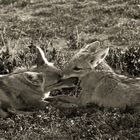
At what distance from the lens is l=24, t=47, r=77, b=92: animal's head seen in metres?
11.2

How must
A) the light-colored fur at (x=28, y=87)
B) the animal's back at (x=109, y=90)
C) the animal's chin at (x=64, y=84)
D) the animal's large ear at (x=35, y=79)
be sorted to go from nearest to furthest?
the animal's back at (x=109, y=90)
the light-colored fur at (x=28, y=87)
the animal's large ear at (x=35, y=79)
the animal's chin at (x=64, y=84)

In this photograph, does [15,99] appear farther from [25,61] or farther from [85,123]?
[25,61]

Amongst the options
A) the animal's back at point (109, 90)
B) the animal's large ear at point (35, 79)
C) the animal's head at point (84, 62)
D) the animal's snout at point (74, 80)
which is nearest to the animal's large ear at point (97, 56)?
the animal's head at point (84, 62)

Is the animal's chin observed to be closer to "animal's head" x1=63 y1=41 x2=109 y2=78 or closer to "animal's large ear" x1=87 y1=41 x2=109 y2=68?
"animal's head" x1=63 y1=41 x2=109 y2=78

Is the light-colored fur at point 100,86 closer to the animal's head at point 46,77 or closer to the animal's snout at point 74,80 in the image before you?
the animal's snout at point 74,80

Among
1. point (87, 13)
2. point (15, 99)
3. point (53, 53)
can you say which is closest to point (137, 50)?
point (53, 53)

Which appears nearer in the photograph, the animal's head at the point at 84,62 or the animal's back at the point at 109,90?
the animal's back at the point at 109,90

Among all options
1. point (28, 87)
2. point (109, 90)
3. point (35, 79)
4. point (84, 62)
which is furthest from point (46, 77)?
point (109, 90)

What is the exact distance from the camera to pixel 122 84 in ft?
35.8

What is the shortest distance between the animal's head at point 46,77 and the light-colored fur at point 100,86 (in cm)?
21

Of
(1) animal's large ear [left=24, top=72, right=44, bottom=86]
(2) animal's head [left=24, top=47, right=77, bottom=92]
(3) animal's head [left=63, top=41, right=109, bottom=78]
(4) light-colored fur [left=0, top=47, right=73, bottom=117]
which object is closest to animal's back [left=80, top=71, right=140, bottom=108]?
(3) animal's head [left=63, top=41, right=109, bottom=78]

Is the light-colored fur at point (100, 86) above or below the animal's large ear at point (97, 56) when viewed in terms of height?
below

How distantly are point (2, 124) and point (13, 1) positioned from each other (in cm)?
1478

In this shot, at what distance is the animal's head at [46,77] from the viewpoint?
440 inches
